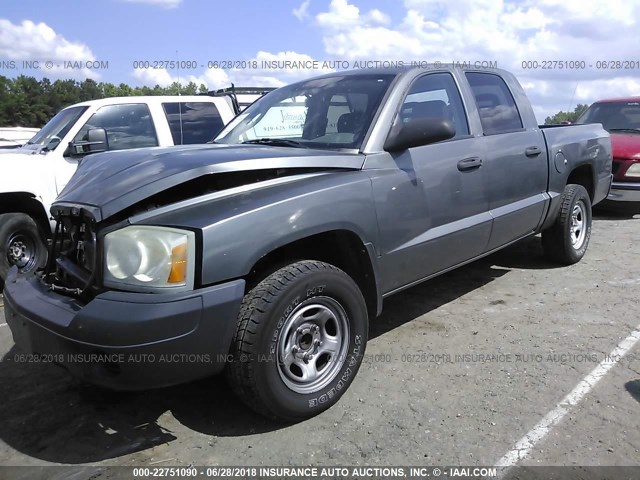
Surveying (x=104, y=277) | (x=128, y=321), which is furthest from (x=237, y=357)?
(x=104, y=277)

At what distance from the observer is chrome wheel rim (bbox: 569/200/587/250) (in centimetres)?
546

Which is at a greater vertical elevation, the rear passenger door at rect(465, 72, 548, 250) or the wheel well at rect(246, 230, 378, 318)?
the rear passenger door at rect(465, 72, 548, 250)

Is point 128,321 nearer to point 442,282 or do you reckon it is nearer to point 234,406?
point 234,406

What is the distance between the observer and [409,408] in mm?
3006

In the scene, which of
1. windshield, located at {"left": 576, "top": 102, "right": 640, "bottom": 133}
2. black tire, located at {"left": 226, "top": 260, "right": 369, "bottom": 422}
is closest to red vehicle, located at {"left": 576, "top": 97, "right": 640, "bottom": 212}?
windshield, located at {"left": 576, "top": 102, "right": 640, "bottom": 133}

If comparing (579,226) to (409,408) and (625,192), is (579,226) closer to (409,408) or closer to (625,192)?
(625,192)

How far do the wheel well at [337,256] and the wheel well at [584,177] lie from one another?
3330 millimetres

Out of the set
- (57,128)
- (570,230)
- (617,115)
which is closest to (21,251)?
(57,128)

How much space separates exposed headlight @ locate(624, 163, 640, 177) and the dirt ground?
13.6 ft

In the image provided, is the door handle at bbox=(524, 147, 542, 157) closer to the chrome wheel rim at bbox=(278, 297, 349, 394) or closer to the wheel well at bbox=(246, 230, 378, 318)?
the wheel well at bbox=(246, 230, 378, 318)

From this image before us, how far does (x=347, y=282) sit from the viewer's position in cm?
295

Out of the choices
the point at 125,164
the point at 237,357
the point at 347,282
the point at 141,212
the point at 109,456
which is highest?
the point at 125,164

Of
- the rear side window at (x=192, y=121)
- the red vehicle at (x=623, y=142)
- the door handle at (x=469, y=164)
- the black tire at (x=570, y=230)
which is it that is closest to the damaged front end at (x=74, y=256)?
the door handle at (x=469, y=164)

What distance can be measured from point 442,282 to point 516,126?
5.13ft
